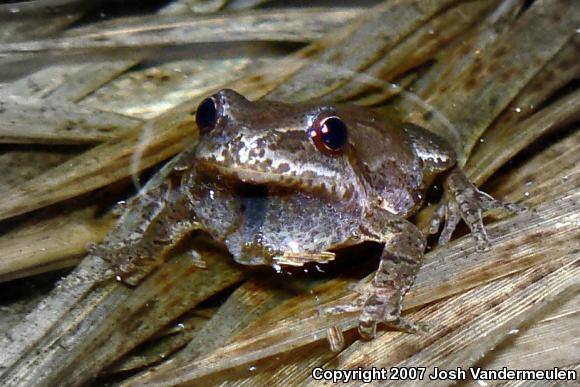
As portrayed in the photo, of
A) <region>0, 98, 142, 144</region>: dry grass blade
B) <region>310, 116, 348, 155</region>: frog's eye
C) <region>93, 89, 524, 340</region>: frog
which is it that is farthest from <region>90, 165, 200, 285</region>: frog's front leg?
<region>310, 116, 348, 155</region>: frog's eye

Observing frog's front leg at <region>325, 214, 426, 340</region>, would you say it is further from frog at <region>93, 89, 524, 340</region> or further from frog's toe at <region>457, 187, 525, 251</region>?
frog's toe at <region>457, 187, 525, 251</region>

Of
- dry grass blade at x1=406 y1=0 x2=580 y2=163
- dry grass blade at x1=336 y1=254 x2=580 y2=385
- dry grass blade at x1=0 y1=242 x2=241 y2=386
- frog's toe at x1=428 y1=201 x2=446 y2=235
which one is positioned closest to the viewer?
dry grass blade at x1=336 y1=254 x2=580 y2=385

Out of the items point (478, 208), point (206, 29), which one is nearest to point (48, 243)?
point (206, 29)

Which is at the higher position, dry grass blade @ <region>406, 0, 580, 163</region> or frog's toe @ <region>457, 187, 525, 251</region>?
dry grass blade @ <region>406, 0, 580, 163</region>

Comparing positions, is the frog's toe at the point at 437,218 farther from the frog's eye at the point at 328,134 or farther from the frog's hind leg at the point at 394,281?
the frog's eye at the point at 328,134

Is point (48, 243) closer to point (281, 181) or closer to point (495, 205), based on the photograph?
point (281, 181)

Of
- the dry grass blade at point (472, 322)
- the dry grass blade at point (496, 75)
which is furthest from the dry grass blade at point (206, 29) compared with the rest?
the dry grass blade at point (472, 322)

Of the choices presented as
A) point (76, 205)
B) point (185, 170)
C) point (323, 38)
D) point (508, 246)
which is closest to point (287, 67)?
point (323, 38)

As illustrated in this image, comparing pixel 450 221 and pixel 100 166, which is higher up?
pixel 100 166

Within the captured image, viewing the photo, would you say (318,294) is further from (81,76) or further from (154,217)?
(81,76)
